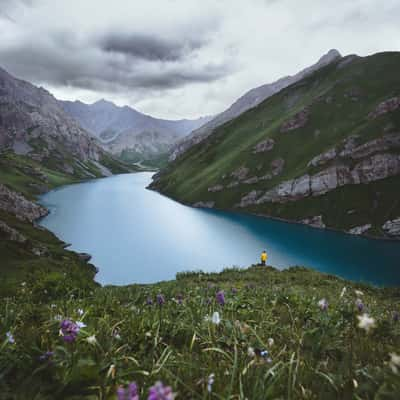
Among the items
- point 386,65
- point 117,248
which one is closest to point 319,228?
point 117,248

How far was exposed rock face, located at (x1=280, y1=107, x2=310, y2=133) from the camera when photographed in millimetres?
147000

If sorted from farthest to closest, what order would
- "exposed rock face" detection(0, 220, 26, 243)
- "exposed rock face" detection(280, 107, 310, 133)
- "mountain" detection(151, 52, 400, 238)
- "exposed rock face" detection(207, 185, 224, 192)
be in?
1. "exposed rock face" detection(280, 107, 310, 133)
2. "exposed rock face" detection(207, 185, 224, 192)
3. "mountain" detection(151, 52, 400, 238)
4. "exposed rock face" detection(0, 220, 26, 243)

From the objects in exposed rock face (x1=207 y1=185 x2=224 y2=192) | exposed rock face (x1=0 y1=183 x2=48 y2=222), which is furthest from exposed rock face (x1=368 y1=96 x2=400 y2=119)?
exposed rock face (x1=0 y1=183 x2=48 y2=222)

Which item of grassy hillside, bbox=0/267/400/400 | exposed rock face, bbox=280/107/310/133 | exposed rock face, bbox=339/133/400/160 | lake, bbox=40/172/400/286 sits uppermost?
exposed rock face, bbox=280/107/310/133

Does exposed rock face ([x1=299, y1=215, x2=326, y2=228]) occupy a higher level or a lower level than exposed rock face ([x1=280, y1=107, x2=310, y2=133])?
lower

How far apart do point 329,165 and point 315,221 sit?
88.8 feet

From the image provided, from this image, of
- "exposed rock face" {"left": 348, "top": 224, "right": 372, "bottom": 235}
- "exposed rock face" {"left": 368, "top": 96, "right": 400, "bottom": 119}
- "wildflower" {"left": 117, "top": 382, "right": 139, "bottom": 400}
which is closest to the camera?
"wildflower" {"left": 117, "top": 382, "right": 139, "bottom": 400}

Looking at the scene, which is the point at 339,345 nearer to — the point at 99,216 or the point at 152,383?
the point at 152,383

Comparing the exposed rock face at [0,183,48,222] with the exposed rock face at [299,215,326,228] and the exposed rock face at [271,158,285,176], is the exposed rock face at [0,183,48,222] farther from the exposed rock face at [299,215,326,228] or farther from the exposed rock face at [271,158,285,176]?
the exposed rock face at [271,158,285,176]

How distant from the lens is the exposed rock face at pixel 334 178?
99.1 metres

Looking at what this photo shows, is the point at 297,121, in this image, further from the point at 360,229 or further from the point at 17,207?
the point at 17,207

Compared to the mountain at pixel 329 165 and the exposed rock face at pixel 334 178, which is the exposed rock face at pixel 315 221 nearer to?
the mountain at pixel 329 165

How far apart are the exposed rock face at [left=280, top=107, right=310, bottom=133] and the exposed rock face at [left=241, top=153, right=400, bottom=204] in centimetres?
4473

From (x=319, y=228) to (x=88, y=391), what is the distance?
4035 inches
